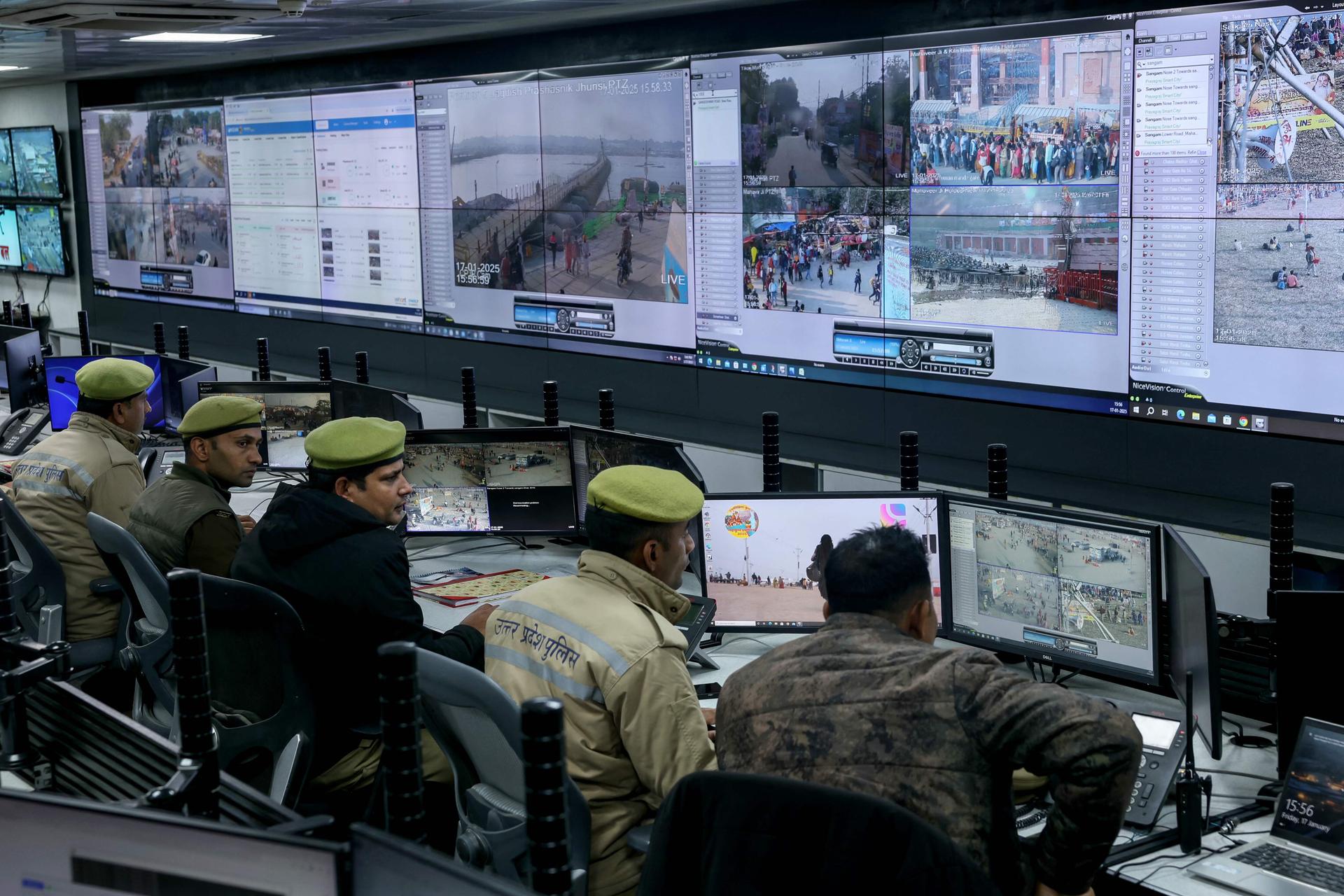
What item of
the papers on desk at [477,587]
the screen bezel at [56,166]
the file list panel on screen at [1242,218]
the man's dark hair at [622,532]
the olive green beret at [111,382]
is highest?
the screen bezel at [56,166]

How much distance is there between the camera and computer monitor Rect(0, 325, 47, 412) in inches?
231

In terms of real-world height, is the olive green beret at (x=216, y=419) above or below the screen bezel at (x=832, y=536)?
above

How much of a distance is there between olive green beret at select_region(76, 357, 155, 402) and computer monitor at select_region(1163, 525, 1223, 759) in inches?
117

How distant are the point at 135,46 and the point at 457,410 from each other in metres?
2.55

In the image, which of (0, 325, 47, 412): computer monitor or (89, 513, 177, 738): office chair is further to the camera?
(0, 325, 47, 412): computer monitor

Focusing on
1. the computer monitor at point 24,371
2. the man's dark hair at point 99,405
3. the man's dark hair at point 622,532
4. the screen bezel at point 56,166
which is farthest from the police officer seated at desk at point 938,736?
the screen bezel at point 56,166

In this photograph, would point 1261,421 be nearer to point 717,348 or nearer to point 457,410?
point 717,348

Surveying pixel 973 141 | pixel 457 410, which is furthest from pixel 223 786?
pixel 457 410

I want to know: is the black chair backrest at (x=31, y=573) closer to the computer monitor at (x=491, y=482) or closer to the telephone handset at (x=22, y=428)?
the computer monitor at (x=491, y=482)

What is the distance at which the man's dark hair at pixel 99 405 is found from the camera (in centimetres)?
398

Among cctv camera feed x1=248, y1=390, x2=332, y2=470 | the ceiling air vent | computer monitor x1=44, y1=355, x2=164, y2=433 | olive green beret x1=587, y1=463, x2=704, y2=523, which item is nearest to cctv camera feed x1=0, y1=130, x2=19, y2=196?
computer monitor x1=44, y1=355, x2=164, y2=433

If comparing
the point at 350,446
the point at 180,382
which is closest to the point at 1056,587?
the point at 350,446

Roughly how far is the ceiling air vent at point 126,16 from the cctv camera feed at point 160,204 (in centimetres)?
383

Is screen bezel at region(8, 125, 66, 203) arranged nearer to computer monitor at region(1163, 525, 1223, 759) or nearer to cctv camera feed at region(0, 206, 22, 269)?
cctv camera feed at region(0, 206, 22, 269)
